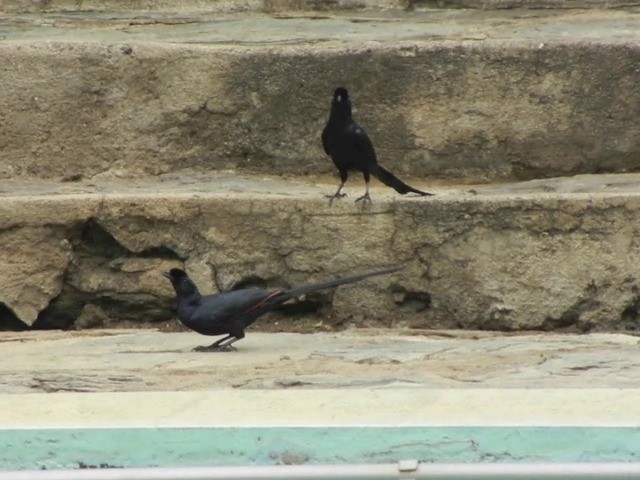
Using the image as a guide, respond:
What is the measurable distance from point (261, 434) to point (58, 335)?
9.34ft

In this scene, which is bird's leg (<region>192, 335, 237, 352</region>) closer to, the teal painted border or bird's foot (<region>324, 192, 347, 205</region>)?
bird's foot (<region>324, 192, 347, 205</region>)

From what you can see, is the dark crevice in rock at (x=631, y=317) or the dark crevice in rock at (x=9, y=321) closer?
the dark crevice in rock at (x=631, y=317)

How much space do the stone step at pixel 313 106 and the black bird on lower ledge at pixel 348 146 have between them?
363mm

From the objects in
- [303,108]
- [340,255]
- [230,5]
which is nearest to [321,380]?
[340,255]

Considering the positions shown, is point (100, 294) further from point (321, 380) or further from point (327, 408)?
point (327, 408)

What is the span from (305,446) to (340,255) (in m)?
2.90

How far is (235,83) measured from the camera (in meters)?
7.00

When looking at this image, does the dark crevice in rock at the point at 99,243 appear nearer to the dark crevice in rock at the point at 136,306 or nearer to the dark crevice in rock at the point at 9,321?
the dark crevice in rock at the point at 136,306

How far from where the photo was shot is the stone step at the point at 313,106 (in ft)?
22.5

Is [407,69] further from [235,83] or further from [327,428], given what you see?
[327,428]

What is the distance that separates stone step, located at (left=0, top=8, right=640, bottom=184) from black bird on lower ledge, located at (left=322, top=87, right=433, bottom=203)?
36cm

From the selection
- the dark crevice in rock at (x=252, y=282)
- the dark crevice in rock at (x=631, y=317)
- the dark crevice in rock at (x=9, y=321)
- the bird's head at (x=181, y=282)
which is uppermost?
the bird's head at (x=181, y=282)

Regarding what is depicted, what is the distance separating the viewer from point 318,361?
201 inches

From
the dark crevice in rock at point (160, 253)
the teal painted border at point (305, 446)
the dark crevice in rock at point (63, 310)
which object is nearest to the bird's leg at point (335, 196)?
the dark crevice in rock at point (160, 253)
